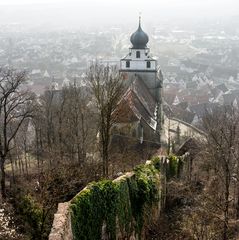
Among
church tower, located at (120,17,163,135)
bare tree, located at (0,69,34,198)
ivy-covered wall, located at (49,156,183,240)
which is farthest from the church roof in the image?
ivy-covered wall, located at (49,156,183,240)

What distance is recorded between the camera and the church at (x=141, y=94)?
37219 mm

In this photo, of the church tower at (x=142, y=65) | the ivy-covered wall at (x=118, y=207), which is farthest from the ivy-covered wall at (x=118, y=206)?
the church tower at (x=142, y=65)

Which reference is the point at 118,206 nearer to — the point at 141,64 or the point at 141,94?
the point at 141,94

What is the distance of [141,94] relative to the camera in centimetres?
4456

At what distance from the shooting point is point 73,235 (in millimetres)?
15109

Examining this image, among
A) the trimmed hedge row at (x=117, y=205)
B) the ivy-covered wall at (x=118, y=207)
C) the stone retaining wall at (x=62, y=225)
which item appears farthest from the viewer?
the trimmed hedge row at (x=117, y=205)

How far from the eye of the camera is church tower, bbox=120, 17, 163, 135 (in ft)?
155

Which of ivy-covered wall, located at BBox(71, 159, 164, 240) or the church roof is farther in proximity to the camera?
the church roof

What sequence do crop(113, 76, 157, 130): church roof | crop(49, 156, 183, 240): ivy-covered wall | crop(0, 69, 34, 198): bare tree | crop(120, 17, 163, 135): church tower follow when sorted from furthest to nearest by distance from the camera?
crop(120, 17, 163, 135): church tower, crop(113, 76, 157, 130): church roof, crop(0, 69, 34, 198): bare tree, crop(49, 156, 183, 240): ivy-covered wall

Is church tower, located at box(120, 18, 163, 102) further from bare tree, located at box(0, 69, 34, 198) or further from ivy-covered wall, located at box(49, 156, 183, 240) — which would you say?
ivy-covered wall, located at box(49, 156, 183, 240)

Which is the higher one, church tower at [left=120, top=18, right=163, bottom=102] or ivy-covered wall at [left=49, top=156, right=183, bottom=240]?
church tower at [left=120, top=18, right=163, bottom=102]

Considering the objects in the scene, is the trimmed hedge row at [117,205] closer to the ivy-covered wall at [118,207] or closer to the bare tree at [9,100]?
the ivy-covered wall at [118,207]

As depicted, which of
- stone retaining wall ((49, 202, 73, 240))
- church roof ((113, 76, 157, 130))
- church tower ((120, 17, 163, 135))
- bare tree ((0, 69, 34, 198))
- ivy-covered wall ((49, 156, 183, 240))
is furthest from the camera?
church tower ((120, 17, 163, 135))

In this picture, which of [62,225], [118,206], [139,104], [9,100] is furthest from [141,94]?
[62,225]
